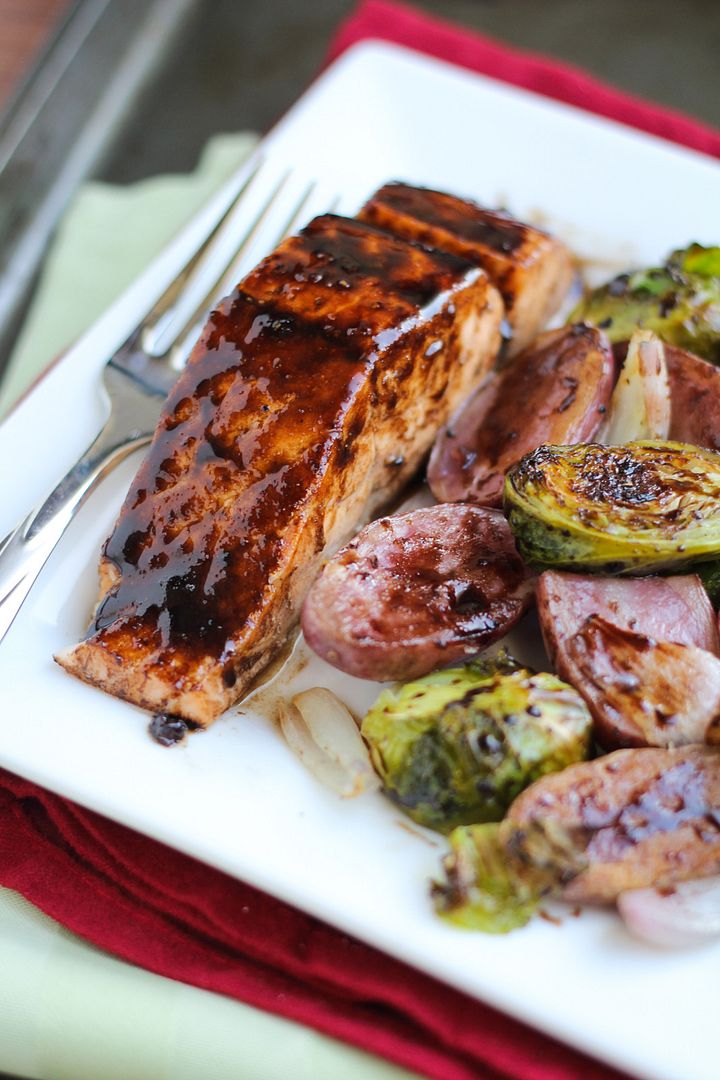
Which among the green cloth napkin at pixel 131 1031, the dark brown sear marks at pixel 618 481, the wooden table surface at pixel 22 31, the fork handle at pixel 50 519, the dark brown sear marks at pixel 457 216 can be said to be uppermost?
the wooden table surface at pixel 22 31

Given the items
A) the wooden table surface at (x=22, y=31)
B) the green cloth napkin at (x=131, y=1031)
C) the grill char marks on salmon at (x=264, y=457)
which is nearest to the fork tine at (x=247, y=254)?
the grill char marks on salmon at (x=264, y=457)

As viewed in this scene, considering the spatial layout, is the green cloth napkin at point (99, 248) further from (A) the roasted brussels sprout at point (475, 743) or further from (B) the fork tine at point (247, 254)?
(A) the roasted brussels sprout at point (475, 743)

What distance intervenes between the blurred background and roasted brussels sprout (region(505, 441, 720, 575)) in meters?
2.64

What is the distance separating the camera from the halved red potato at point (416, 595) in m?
2.42

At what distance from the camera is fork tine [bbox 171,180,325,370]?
3.29 m

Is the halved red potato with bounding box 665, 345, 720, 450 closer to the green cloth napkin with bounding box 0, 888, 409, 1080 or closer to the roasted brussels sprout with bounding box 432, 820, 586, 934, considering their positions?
Result: the roasted brussels sprout with bounding box 432, 820, 586, 934

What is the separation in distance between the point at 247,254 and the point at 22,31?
8.44 feet

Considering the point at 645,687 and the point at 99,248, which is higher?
the point at 99,248

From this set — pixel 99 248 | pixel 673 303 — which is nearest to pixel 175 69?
pixel 99 248

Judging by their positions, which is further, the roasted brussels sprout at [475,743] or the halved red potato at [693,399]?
the halved red potato at [693,399]

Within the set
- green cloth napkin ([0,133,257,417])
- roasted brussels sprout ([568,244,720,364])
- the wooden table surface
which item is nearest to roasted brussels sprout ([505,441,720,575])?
roasted brussels sprout ([568,244,720,364])

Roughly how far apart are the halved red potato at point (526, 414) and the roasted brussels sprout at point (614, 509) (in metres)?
0.34

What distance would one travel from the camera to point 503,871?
213 centimetres

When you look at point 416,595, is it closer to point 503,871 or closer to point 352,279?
point 503,871
